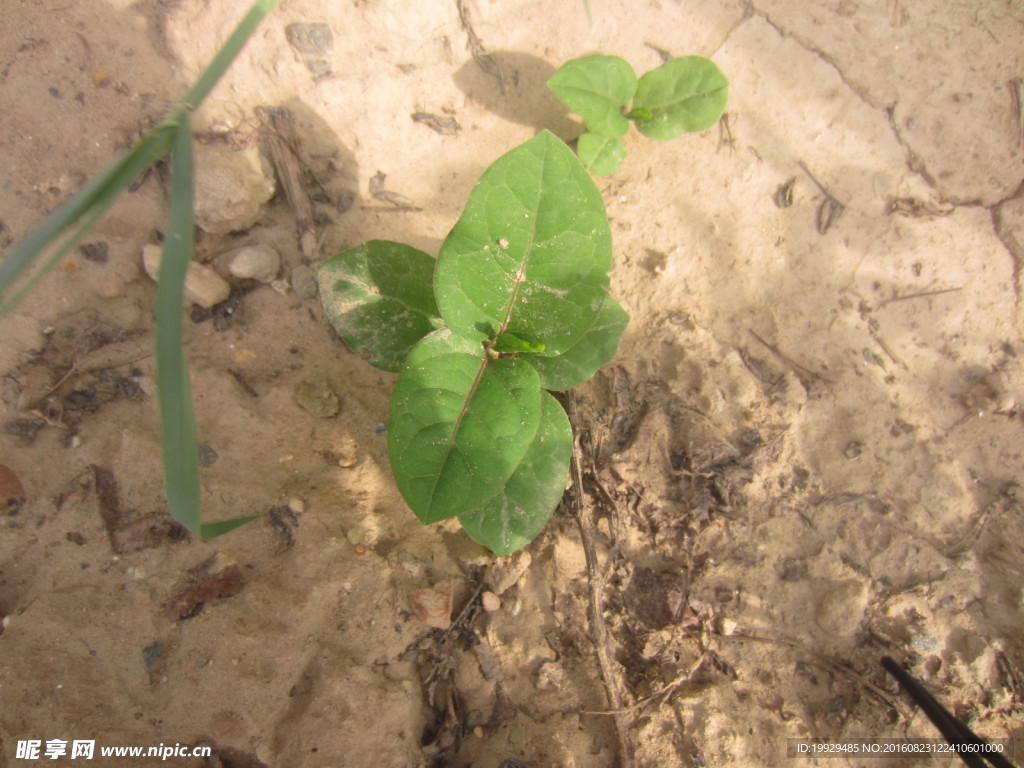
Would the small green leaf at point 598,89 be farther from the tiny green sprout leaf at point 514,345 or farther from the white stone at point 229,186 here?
the white stone at point 229,186

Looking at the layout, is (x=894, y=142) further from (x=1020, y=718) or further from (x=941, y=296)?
(x=1020, y=718)

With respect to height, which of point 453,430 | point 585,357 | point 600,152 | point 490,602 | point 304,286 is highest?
point 600,152

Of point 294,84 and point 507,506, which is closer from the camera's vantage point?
point 507,506

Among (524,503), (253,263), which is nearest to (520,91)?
(253,263)

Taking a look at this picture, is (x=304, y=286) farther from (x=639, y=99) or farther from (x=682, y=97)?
(x=682, y=97)

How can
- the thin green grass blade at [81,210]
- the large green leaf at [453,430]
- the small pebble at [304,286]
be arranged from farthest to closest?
the small pebble at [304,286]
the large green leaf at [453,430]
the thin green grass blade at [81,210]

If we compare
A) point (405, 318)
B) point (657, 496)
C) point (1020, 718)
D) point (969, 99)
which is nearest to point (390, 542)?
point (405, 318)

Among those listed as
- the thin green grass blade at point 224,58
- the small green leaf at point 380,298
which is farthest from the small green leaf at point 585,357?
the thin green grass blade at point 224,58
